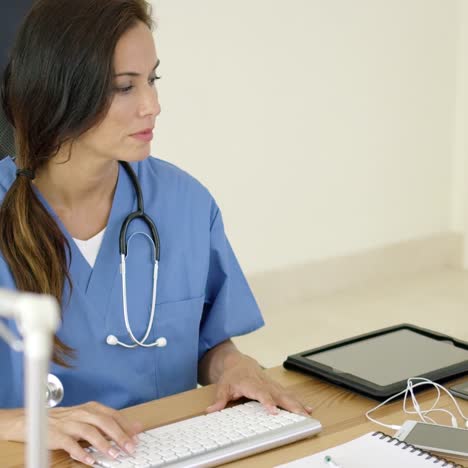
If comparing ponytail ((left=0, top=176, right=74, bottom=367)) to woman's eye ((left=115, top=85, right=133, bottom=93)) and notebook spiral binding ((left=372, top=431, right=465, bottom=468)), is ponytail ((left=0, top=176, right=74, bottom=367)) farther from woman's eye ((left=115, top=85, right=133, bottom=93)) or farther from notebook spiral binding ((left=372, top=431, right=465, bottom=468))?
notebook spiral binding ((left=372, top=431, right=465, bottom=468))

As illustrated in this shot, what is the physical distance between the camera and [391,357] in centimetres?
145

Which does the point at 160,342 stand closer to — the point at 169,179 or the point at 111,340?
the point at 111,340

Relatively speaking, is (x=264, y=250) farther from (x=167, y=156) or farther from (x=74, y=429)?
(x=74, y=429)

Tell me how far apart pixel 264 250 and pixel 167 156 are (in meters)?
0.61

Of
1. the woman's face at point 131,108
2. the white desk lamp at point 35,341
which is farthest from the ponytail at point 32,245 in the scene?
the white desk lamp at point 35,341

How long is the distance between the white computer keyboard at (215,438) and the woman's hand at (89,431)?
0.04ft

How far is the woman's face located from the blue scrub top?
0.11 meters

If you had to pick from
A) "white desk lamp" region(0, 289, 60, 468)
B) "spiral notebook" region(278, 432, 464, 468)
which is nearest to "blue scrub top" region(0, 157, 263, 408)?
"spiral notebook" region(278, 432, 464, 468)

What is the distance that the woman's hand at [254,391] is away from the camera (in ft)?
4.14

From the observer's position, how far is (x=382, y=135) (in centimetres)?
404

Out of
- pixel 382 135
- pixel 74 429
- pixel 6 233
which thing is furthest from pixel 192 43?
pixel 74 429

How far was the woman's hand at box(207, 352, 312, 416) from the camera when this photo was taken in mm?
1262

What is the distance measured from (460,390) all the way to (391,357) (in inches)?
5.8

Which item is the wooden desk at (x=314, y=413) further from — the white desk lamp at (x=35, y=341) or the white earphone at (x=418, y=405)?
the white desk lamp at (x=35, y=341)
